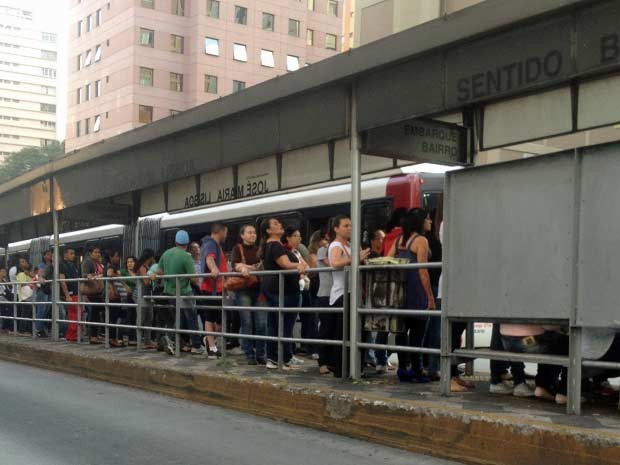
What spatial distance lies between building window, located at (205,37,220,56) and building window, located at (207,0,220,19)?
73.5 inches

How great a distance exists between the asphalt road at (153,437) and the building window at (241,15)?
180 feet

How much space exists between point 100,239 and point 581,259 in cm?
1732

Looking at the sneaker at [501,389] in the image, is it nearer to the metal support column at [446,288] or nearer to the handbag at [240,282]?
the metal support column at [446,288]

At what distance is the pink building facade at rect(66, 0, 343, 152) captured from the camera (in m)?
57.7

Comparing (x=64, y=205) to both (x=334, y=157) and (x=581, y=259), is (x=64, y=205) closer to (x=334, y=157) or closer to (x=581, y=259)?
(x=334, y=157)

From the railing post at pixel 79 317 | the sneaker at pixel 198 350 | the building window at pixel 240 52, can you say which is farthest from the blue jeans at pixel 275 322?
the building window at pixel 240 52

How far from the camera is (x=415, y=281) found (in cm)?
720

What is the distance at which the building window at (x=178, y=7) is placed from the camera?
59312mm

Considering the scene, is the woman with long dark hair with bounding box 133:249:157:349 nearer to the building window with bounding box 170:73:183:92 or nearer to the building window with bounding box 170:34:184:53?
the building window with bounding box 170:73:183:92

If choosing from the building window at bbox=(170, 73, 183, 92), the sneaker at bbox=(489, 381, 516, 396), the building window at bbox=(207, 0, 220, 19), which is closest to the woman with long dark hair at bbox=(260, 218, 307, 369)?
the sneaker at bbox=(489, 381, 516, 396)

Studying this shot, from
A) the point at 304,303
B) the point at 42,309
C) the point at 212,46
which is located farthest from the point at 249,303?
the point at 212,46

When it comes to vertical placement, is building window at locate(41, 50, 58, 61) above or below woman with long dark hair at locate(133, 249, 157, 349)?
above

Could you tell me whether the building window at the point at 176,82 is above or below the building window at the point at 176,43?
below

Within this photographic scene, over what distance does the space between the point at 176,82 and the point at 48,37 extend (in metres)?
103
